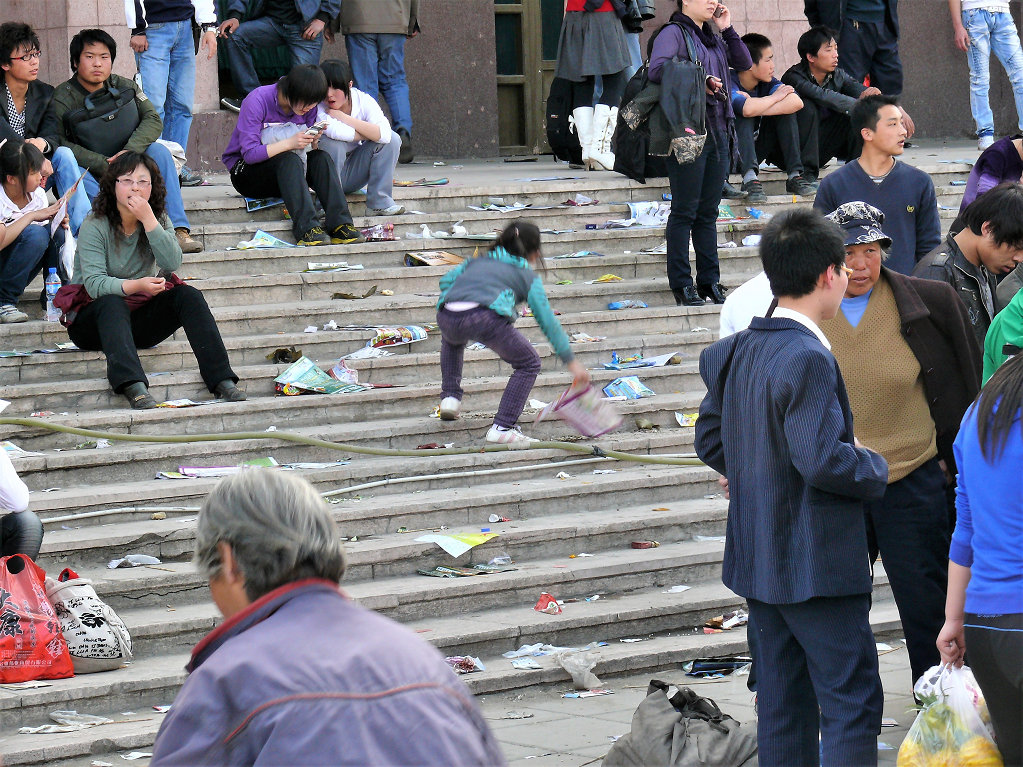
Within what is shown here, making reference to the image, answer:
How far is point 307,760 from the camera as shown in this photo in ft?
7.00

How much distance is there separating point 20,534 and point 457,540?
2.09 meters

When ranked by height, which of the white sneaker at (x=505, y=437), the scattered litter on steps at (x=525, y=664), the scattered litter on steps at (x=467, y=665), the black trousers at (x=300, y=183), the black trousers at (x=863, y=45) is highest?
the black trousers at (x=863, y=45)

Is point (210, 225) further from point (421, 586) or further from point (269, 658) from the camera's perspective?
point (269, 658)

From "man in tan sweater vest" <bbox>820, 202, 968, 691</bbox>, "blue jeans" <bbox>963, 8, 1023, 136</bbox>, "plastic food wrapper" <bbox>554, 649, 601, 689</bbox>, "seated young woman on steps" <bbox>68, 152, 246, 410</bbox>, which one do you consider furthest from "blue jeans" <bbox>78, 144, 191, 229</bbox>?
"blue jeans" <bbox>963, 8, 1023, 136</bbox>

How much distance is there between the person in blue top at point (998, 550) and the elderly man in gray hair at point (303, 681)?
163cm

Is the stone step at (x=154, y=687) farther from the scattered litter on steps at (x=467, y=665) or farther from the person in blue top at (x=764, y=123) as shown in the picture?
the person in blue top at (x=764, y=123)

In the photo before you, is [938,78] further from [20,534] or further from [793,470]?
[793,470]

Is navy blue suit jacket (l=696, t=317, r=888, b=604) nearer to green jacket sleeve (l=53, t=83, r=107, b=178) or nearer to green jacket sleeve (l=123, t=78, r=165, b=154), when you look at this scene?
green jacket sleeve (l=53, t=83, r=107, b=178)

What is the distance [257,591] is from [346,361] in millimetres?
6208

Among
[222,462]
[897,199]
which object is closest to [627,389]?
[897,199]

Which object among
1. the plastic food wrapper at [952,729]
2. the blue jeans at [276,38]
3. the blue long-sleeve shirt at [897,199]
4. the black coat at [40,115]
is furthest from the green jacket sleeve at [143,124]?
the plastic food wrapper at [952,729]

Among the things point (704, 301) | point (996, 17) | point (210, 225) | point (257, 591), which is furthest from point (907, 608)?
point (996, 17)

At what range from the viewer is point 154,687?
5.73 meters

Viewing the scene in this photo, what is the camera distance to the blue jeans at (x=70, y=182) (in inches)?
357
